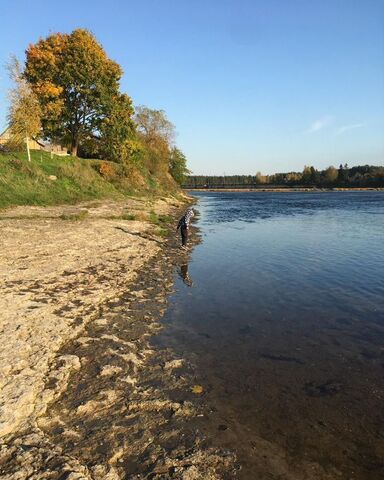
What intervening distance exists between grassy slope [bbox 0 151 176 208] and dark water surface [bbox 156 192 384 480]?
18.7m

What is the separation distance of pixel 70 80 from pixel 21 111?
1065cm

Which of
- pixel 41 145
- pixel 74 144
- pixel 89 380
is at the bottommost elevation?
pixel 89 380

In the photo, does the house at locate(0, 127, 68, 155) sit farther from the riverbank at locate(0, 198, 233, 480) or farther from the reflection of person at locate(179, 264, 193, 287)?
the reflection of person at locate(179, 264, 193, 287)

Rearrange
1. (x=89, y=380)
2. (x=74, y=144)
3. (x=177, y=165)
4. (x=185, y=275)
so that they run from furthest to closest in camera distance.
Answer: (x=177, y=165)
(x=74, y=144)
(x=185, y=275)
(x=89, y=380)

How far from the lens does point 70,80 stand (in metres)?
44.8

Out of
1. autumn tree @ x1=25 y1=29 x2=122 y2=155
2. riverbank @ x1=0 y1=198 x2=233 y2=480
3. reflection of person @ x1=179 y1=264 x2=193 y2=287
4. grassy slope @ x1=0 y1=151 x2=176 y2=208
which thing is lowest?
reflection of person @ x1=179 y1=264 x2=193 y2=287

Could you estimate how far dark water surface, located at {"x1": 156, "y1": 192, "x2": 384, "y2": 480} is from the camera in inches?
200

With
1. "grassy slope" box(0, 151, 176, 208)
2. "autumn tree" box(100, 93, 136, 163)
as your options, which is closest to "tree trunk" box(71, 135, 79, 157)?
"autumn tree" box(100, 93, 136, 163)

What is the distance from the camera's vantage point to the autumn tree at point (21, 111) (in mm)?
37031

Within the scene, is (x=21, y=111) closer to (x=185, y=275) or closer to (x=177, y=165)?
(x=185, y=275)

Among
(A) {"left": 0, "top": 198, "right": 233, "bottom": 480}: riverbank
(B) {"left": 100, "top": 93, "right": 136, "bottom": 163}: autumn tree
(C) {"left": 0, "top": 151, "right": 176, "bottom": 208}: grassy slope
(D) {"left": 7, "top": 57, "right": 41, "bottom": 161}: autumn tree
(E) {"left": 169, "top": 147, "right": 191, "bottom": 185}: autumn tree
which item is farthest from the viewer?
(E) {"left": 169, "top": 147, "right": 191, "bottom": 185}: autumn tree

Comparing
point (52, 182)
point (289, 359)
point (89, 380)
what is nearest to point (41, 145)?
point (52, 182)

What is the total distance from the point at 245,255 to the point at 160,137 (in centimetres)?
7152

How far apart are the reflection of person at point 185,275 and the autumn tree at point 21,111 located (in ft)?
92.7
